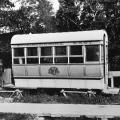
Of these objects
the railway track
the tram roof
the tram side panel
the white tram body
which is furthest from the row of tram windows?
the railway track

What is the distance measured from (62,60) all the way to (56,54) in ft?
1.24

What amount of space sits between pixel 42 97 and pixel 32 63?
1.72 metres

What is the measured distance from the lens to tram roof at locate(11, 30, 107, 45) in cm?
1452

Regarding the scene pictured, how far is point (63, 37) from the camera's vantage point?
49.2 feet

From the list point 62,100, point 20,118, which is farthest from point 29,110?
point 62,100

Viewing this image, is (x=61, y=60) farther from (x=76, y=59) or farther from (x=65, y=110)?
(x=65, y=110)

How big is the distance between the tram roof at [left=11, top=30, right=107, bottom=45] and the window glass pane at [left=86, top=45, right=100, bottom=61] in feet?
1.06

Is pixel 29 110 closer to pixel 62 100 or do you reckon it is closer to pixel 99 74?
pixel 62 100

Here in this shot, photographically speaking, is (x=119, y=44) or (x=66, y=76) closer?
(x=66, y=76)

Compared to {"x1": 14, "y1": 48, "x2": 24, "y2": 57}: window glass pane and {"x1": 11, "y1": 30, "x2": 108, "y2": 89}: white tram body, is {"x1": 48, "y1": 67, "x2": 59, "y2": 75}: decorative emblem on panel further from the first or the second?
{"x1": 14, "y1": 48, "x2": 24, "y2": 57}: window glass pane

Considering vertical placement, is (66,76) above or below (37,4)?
below

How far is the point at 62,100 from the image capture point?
1363 centimetres

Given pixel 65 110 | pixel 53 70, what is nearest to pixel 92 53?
pixel 53 70

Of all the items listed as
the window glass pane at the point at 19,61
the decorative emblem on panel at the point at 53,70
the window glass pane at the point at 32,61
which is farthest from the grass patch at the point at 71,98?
the window glass pane at the point at 19,61
